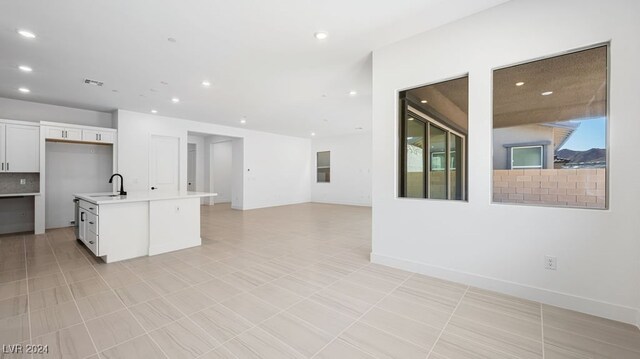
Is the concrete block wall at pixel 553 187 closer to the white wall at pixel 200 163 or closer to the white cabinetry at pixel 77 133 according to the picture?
the white cabinetry at pixel 77 133

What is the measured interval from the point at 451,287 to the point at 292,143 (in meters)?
8.90

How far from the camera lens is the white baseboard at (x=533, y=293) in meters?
2.10

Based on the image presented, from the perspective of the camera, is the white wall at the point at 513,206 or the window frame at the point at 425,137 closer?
the white wall at the point at 513,206

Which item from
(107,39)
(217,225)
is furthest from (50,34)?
(217,225)

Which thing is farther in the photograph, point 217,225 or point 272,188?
point 272,188

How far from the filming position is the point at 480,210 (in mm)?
2707

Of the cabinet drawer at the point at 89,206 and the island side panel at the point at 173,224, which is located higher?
the cabinet drawer at the point at 89,206

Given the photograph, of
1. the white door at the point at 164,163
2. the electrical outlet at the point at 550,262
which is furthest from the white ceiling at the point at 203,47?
the electrical outlet at the point at 550,262

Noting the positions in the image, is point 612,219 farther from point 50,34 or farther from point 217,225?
point 217,225

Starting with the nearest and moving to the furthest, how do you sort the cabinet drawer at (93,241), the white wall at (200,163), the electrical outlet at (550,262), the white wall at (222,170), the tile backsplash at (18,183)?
1. the electrical outlet at (550,262)
2. the cabinet drawer at (93,241)
3. the tile backsplash at (18,183)
4. the white wall at (200,163)
5. the white wall at (222,170)

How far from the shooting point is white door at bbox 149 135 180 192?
22.8 feet

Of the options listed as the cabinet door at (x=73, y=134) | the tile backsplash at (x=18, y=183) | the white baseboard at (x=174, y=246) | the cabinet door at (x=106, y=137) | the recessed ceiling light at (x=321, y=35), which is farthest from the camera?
the cabinet door at (x=106, y=137)

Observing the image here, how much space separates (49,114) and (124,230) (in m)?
4.57

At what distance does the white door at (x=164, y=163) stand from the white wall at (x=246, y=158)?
127 millimetres
